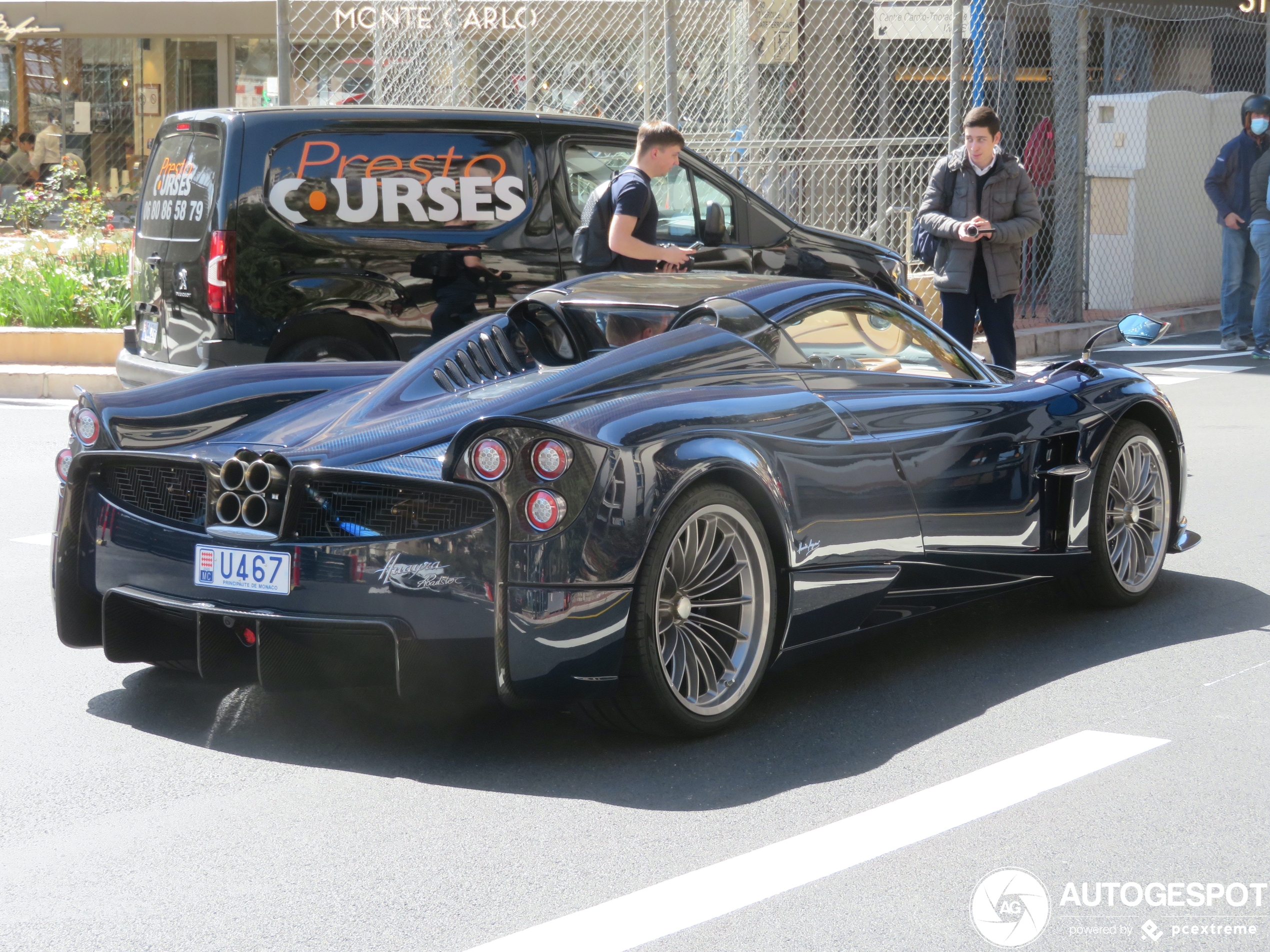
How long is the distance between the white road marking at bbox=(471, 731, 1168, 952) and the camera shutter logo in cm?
27

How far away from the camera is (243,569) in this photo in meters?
4.21

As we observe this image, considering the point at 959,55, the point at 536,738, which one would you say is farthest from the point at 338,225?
the point at 959,55

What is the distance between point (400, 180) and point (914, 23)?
788 cm

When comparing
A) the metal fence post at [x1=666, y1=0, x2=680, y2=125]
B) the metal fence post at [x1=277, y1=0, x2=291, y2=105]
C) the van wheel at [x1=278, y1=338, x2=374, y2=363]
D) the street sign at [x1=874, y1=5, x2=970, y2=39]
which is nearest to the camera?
the van wheel at [x1=278, y1=338, x2=374, y2=363]

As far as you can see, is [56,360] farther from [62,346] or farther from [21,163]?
[21,163]

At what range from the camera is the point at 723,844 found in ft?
12.1

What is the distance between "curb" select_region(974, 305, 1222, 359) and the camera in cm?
1361

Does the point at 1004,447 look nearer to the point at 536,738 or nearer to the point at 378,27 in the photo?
the point at 536,738

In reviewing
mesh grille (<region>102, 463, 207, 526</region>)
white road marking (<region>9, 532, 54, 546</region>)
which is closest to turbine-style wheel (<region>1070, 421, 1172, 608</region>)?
mesh grille (<region>102, 463, 207, 526</region>)

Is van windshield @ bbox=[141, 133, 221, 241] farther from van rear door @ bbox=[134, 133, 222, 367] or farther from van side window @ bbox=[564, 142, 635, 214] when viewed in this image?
van side window @ bbox=[564, 142, 635, 214]

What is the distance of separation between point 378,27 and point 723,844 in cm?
1066

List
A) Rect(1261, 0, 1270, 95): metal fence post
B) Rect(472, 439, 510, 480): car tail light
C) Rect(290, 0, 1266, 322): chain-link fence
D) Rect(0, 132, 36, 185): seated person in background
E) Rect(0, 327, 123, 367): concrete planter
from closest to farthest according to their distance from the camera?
Rect(472, 439, 510, 480): car tail light < Rect(0, 327, 123, 367): concrete planter < Rect(290, 0, 1266, 322): chain-link fence < Rect(1261, 0, 1270, 95): metal fence post < Rect(0, 132, 36, 185): seated person in background

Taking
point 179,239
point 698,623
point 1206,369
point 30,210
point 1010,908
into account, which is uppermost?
point 30,210

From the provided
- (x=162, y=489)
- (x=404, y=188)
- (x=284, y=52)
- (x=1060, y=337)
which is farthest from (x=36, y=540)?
(x=1060, y=337)
